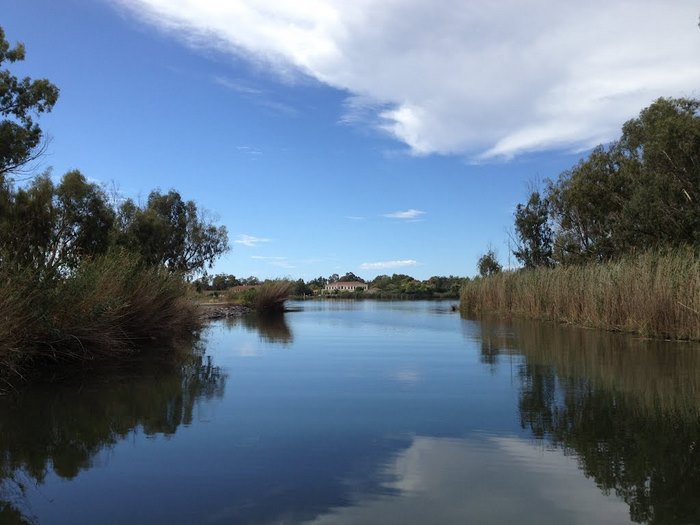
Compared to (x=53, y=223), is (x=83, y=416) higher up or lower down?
lower down

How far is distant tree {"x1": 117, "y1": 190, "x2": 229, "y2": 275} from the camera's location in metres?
22.8

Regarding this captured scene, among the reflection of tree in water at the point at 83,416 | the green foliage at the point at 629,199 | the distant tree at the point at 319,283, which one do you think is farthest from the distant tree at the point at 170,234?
the distant tree at the point at 319,283

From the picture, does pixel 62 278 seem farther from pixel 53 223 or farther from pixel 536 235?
pixel 536 235

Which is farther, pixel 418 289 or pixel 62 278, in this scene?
pixel 418 289

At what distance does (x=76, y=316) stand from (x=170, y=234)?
2345 centimetres

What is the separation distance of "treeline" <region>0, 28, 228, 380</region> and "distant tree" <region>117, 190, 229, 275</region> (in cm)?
338

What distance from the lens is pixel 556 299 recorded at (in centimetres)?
2189

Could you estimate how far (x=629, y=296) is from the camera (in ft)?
51.6

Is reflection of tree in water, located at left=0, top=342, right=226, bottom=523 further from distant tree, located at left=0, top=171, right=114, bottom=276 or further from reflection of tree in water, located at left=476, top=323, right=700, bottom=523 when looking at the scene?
reflection of tree in water, located at left=476, top=323, right=700, bottom=523

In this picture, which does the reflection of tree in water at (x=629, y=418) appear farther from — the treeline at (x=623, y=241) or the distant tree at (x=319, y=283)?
the distant tree at (x=319, y=283)

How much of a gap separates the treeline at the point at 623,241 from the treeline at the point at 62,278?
12.9m

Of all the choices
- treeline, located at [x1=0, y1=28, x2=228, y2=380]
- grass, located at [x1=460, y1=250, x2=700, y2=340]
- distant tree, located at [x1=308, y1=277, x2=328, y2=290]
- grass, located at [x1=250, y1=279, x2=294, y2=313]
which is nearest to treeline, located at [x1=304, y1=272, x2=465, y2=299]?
distant tree, located at [x1=308, y1=277, x2=328, y2=290]

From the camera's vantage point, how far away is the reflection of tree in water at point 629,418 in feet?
13.6

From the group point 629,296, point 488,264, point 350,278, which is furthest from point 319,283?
point 629,296
